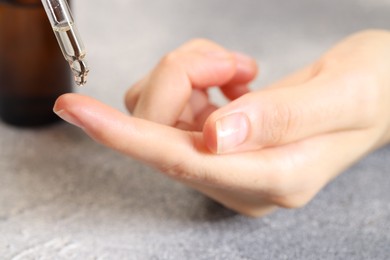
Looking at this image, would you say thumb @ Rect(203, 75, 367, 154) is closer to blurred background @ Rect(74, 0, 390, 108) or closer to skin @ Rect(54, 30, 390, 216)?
skin @ Rect(54, 30, 390, 216)

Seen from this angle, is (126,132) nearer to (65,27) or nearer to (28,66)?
(65,27)

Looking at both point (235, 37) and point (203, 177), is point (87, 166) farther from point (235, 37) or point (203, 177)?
point (235, 37)

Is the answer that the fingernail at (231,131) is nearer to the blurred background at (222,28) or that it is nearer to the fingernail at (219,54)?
the fingernail at (219,54)

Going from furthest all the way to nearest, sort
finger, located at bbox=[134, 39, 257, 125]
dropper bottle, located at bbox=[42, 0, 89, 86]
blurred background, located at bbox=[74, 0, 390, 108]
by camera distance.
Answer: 1. blurred background, located at bbox=[74, 0, 390, 108]
2. finger, located at bbox=[134, 39, 257, 125]
3. dropper bottle, located at bbox=[42, 0, 89, 86]

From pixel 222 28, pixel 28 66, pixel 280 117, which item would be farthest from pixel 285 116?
pixel 222 28

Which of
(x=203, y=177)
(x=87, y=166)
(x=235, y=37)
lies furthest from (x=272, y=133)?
(x=235, y=37)

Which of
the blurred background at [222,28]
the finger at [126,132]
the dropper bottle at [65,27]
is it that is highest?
the dropper bottle at [65,27]

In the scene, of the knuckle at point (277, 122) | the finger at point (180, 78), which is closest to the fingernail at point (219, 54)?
the finger at point (180, 78)

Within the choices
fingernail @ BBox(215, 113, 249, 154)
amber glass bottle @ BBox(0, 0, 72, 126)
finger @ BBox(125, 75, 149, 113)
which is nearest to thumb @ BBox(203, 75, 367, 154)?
fingernail @ BBox(215, 113, 249, 154)
